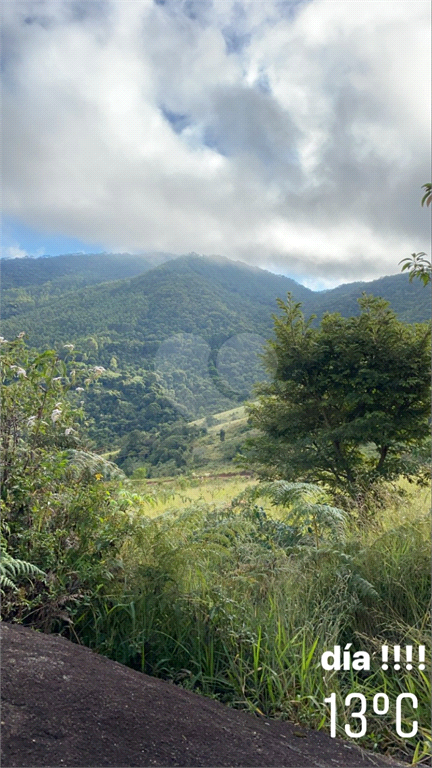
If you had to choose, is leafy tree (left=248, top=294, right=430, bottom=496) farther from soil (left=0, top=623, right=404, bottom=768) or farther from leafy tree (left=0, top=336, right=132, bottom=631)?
soil (left=0, top=623, right=404, bottom=768)

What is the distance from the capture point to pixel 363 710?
2.57 m

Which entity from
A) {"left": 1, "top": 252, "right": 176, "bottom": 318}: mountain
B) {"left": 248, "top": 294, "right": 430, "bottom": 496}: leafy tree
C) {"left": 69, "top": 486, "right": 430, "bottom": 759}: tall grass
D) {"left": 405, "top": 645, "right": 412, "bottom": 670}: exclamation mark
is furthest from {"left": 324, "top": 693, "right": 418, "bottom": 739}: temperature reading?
{"left": 1, "top": 252, "right": 176, "bottom": 318}: mountain

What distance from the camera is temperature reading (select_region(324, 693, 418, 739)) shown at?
2.53 metres

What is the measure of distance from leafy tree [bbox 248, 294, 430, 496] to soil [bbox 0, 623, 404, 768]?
18.7 ft

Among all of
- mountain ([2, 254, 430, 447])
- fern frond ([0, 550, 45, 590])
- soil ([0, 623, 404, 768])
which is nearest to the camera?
soil ([0, 623, 404, 768])

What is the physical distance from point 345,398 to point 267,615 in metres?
5.91

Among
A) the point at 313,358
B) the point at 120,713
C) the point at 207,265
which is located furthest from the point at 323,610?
the point at 207,265

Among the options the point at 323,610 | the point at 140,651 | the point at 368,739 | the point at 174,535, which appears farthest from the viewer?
the point at 174,535

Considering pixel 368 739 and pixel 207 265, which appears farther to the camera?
pixel 207 265

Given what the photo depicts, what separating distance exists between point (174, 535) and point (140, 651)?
3.11 feet

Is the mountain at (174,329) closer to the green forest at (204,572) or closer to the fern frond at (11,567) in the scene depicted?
the green forest at (204,572)

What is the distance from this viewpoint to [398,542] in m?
3.92

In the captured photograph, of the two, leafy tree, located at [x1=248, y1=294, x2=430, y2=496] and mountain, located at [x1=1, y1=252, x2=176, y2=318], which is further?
mountain, located at [x1=1, y1=252, x2=176, y2=318]

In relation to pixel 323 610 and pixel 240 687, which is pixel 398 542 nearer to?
pixel 323 610
